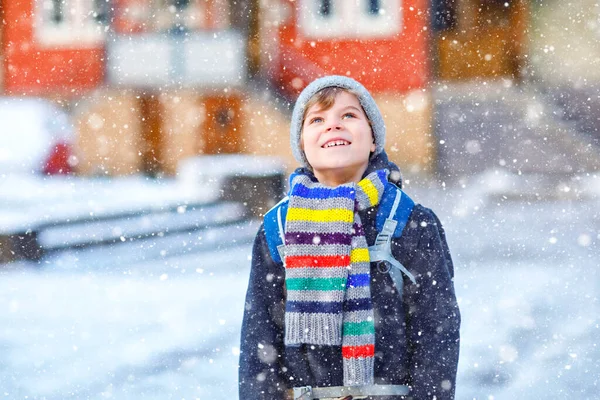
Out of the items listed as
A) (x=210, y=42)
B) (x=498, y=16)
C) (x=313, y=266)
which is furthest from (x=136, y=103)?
(x=313, y=266)

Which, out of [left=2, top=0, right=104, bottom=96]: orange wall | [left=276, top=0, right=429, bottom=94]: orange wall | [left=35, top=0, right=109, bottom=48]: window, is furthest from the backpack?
[left=35, top=0, right=109, bottom=48]: window

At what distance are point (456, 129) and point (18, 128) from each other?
9.87 m

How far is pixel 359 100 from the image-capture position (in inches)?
90.5

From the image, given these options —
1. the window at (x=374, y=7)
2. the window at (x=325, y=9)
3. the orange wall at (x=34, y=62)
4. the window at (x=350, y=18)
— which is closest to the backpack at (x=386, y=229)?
the window at (x=350, y=18)

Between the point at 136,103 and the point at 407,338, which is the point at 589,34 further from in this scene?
the point at 407,338

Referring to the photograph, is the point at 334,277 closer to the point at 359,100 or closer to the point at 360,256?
the point at 360,256

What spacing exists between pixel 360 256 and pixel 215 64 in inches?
613

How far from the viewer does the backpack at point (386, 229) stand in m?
2.14

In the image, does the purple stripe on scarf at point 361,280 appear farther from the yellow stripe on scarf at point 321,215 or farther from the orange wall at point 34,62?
the orange wall at point 34,62

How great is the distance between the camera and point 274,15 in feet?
56.9

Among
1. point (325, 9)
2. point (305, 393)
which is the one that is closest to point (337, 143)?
point (305, 393)

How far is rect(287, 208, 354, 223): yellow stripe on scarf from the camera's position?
214 cm

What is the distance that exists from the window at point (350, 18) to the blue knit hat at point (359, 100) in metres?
15.4

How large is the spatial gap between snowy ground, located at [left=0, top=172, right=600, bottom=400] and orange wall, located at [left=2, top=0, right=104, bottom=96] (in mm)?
9590
